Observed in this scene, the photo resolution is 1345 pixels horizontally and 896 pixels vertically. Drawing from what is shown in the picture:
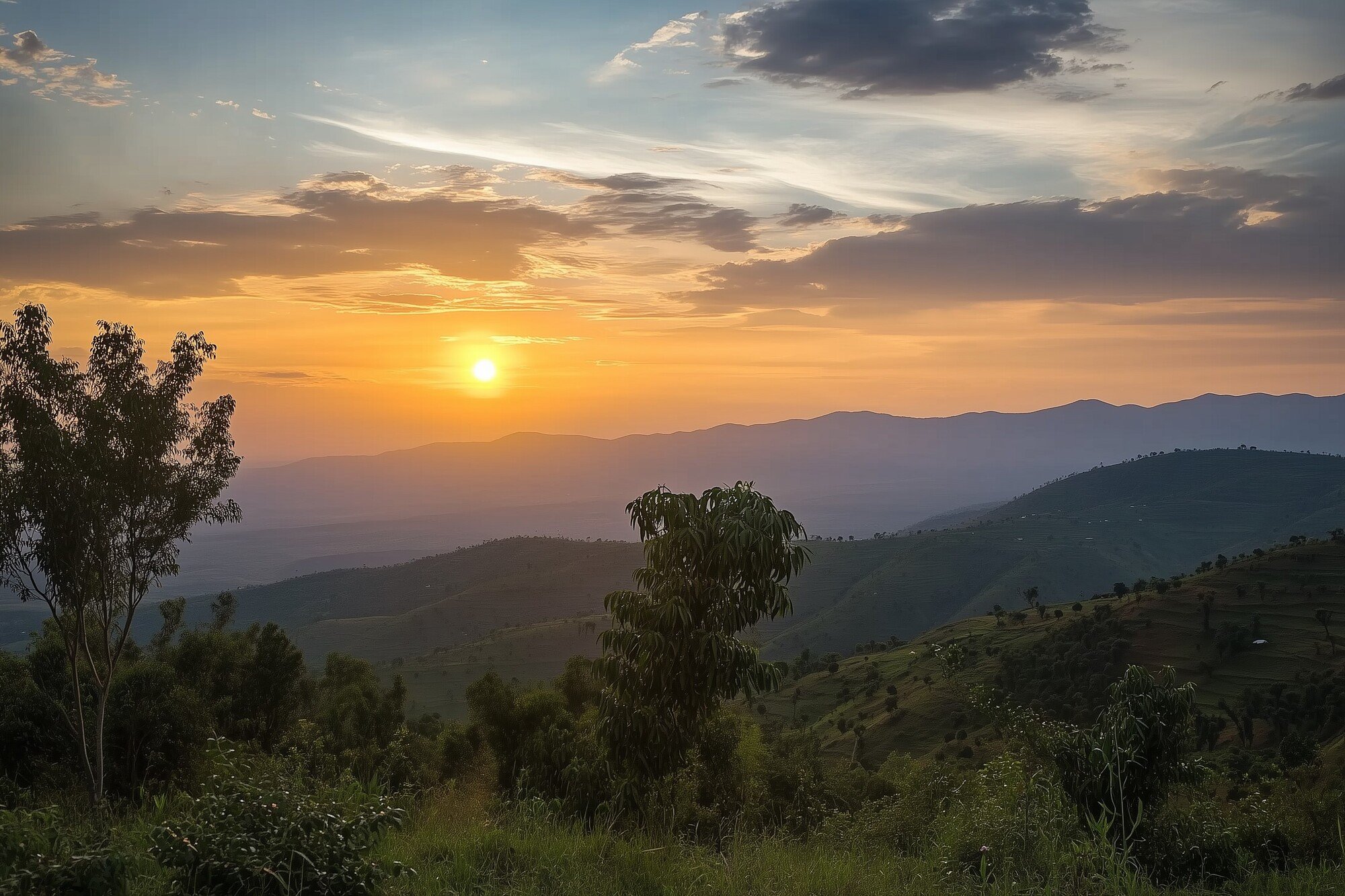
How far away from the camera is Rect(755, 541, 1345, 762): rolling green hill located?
226 ft

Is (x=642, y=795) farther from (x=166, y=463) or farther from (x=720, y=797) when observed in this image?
(x=720, y=797)

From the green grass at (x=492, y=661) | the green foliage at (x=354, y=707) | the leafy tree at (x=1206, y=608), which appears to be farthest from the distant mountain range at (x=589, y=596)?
the green foliage at (x=354, y=707)

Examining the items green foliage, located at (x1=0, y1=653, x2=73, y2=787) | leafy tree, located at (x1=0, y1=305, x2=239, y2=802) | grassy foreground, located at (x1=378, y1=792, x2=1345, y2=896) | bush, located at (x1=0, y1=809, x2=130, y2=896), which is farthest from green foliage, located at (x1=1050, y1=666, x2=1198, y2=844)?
green foliage, located at (x1=0, y1=653, x2=73, y2=787)

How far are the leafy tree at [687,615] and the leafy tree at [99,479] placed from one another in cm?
1096

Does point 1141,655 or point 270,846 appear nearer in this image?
point 270,846

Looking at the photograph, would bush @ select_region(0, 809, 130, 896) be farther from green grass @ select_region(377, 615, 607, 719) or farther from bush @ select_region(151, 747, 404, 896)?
green grass @ select_region(377, 615, 607, 719)

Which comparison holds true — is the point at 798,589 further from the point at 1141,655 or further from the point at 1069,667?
the point at 1069,667

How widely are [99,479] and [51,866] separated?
40.4 ft

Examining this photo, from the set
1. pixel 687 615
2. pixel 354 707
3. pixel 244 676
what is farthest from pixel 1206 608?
pixel 687 615

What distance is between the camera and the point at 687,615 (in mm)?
9555

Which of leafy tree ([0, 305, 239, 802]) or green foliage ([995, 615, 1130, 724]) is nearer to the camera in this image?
leafy tree ([0, 305, 239, 802])

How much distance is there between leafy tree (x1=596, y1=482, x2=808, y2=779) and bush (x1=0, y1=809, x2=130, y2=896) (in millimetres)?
5497

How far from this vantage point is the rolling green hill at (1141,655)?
226 ft

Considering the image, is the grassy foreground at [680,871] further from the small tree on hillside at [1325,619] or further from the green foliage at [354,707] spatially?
the small tree on hillside at [1325,619]
